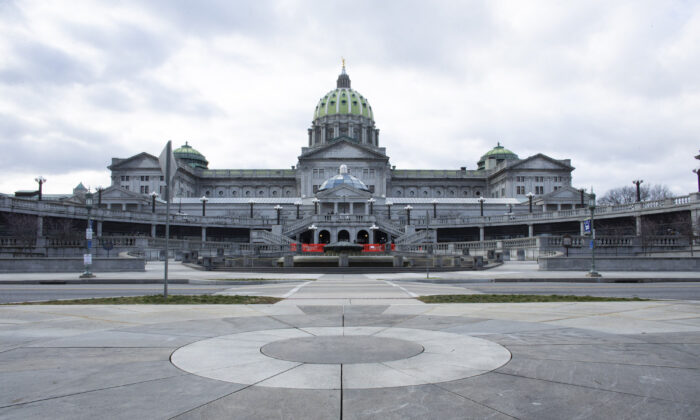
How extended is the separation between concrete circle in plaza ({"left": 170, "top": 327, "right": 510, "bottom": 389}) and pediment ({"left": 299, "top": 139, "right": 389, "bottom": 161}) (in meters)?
118

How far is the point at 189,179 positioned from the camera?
133 meters

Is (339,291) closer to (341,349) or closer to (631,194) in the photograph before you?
(341,349)

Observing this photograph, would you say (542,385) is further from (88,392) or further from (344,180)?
(344,180)

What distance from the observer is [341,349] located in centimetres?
692

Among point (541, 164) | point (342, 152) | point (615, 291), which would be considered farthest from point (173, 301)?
point (541, 164)

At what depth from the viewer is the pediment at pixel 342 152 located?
12544 centimetres

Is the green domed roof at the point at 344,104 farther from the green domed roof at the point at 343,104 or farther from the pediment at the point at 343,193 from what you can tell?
the pediment at the point at 343,193

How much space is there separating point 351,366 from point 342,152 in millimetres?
121210

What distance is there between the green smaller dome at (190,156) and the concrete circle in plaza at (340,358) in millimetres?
→ 156699

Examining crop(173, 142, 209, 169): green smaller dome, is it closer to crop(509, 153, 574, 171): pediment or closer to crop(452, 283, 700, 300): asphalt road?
crop(509, 153, 574, 171): pediment

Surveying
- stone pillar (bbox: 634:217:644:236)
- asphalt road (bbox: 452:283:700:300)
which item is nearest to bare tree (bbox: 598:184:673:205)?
stone pillar (bbox: 634:217:644:236)

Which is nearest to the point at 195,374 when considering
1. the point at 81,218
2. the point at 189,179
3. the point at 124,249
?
the point at 124,249

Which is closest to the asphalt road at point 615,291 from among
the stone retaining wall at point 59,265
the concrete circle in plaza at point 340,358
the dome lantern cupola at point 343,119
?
the concrete circle in plaza at point 340,358

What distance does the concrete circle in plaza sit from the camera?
5.44 m
